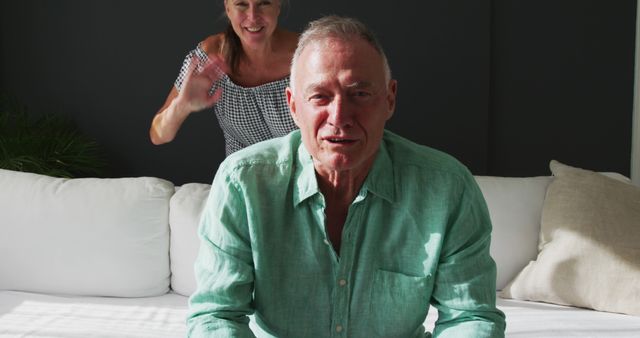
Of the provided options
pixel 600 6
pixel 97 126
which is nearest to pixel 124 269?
pixel 97 126

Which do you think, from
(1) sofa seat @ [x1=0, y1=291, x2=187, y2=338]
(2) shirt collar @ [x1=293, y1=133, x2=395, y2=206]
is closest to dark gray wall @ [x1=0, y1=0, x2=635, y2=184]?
(1) sofa seat @ [x1=0, y1=291, x2=187, y2=338]

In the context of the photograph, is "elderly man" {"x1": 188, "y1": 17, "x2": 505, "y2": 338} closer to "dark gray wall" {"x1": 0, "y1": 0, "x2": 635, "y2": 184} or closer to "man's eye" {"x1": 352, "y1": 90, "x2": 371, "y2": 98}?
"man's eye" {"x1": 352, "y1": 90, "x2": 371, "y2": 98}

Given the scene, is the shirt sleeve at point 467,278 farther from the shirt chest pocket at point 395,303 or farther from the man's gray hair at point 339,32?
the man's gray hair at point 339,32

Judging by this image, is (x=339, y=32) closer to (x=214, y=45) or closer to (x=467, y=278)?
(x=467, y=278)

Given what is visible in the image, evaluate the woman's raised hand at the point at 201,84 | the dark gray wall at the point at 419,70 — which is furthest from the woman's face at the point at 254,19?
the dark gray wall at the point at 419,70

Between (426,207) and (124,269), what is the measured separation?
4.69ft

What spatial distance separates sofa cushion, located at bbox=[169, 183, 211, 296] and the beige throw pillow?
1034 mm

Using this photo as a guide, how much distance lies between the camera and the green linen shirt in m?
1.52

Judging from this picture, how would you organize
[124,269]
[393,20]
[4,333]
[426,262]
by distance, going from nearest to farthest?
1. [426,262]
2. [4,333]
3. [124,269]
4. [393,20]

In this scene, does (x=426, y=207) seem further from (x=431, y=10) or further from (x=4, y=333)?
(x=431, y=10)

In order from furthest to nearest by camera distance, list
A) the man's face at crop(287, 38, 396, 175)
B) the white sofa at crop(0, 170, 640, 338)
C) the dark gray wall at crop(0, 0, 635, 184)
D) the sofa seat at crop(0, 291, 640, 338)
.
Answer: the dark gray wall at crop(0, 0, 635, 184) → the white sofa at crop(0, 170, 640, 338) → the sofa seat at crop(0, 291, 640, 338) → the man's face at crop(287, 38, 396, 175)

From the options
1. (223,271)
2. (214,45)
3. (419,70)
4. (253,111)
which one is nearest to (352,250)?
(223,271)

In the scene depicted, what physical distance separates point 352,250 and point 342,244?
0.02m

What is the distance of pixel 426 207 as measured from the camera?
5.08 feet
